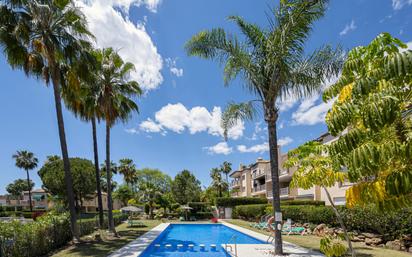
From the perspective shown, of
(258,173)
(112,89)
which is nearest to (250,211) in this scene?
(258,173)

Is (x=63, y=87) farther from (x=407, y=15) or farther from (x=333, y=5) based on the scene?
(x=407, y=15)

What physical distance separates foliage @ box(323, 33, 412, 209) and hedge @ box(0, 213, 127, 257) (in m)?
10.7

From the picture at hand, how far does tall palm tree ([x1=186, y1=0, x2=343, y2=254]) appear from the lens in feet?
36.7

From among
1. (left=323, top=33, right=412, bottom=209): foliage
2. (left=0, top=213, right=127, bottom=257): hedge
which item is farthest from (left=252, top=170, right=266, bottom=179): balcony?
(left=323, top=33, right=412, bottom=209): foliage

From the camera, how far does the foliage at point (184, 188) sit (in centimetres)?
5203

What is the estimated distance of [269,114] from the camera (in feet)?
39.1

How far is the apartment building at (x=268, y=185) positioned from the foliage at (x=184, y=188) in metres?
9.98

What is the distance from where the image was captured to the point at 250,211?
33.0m

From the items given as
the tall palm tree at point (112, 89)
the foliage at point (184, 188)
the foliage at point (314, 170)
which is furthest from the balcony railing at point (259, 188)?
the foliage at point (314, 170)

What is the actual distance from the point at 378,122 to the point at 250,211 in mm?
31816

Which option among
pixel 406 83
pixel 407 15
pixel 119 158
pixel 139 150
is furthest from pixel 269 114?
pixel 119 158

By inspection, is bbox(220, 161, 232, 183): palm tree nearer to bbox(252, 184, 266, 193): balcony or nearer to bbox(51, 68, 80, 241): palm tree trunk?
bbox(252, 184, 266, 193): balcony

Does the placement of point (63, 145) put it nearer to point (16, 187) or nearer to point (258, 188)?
point (258, 188)

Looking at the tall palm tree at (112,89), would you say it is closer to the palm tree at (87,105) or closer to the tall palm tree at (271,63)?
the palm tree at (87,105)
